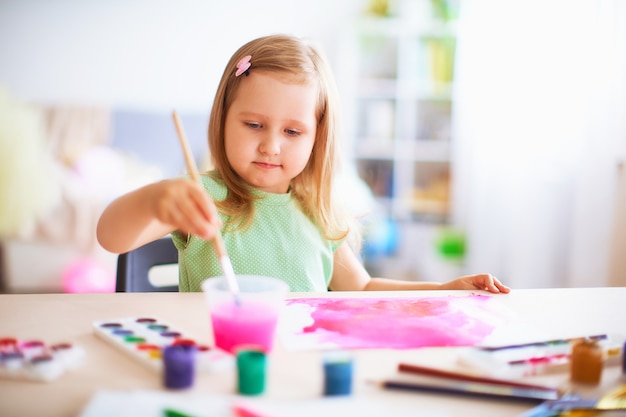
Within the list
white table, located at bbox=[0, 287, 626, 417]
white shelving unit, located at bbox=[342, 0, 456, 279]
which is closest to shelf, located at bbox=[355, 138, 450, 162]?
white shelving unit, located at bbox=[342, 0, 456, 279]

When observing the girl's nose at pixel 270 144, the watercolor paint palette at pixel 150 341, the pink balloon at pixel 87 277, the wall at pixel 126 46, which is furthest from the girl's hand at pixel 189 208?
the wall at pixel 126 46

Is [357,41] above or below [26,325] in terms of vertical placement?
above

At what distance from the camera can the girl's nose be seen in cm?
102

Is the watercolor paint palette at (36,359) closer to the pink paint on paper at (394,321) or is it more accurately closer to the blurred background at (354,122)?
the pink paint on paper at (394,321)

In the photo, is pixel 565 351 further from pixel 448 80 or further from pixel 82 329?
pixel 448 80

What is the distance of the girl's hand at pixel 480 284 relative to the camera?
967 millimetres

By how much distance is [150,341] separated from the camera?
0.65 metres

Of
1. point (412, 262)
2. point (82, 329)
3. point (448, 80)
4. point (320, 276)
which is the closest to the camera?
point (82, 329)

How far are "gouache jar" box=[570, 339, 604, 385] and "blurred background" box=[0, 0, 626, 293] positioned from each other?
6.47 ft

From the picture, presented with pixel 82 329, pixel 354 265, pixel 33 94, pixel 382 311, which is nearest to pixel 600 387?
pixel 382 311

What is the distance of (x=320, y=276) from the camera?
3.82ft

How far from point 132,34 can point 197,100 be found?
0.50 m

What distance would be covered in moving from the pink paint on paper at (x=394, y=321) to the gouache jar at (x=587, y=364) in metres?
0.13

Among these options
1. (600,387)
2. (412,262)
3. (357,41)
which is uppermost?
(357,41)
